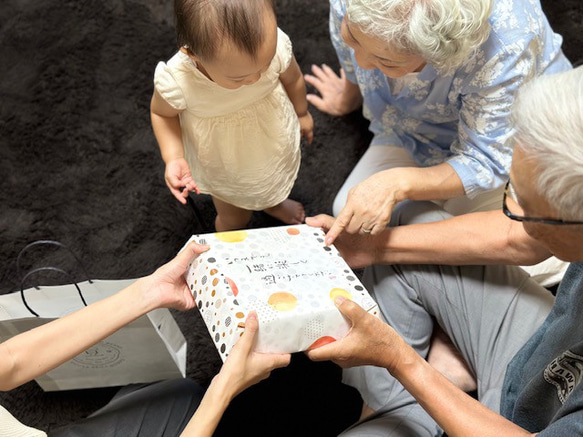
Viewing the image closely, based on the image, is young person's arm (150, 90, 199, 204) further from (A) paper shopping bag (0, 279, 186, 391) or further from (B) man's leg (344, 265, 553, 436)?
(B) man's leg (344, 265, 553, 436)

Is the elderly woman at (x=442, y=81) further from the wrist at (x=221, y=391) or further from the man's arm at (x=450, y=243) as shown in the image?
the wrist at (x=221, y=391)

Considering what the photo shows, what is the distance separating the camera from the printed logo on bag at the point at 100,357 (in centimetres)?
115

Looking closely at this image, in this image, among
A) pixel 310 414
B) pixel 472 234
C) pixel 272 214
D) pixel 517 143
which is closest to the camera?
pixel 517 143

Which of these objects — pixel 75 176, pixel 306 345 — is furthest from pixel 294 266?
pixel 75 176

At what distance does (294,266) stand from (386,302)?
0.98 feet

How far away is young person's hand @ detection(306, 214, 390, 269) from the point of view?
3.73 feet

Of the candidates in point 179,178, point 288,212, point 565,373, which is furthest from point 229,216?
point 565,373

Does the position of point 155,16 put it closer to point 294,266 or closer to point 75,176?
point 75,176

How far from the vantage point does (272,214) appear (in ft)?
4.95

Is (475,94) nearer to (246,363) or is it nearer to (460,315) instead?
(460,315)

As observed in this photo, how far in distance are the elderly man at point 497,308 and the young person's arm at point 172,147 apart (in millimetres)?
276

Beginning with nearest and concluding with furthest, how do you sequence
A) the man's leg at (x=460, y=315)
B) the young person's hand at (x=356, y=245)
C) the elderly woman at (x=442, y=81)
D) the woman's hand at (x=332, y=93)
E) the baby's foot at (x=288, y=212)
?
1. the elderly woman at (x=442, y=81)
2. the man's leg at (x=460, y=315)
3. the young person's hand at (x=356, y=245)
4. the baby's foot at (x=288, y=212)
5. the woman's hand at (x=332, y=93)

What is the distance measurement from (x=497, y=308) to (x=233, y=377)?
19.4 inches

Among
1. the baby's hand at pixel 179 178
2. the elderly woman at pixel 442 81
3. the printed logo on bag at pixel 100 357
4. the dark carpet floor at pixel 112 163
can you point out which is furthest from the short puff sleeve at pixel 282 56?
the printed logo on bag at pixel 100 357
